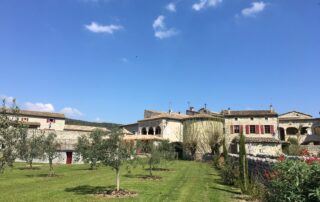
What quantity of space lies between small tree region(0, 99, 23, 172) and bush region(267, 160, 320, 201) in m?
7.08

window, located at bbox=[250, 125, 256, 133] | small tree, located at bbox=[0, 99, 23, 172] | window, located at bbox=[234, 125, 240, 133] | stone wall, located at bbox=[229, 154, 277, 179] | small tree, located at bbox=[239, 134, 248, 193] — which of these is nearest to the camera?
small tree, located at bbox=[0, 99, 23, 172]

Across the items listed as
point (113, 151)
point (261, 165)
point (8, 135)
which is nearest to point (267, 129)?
point (261, 165)

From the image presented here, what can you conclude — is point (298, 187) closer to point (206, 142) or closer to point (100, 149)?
point (100, 149)

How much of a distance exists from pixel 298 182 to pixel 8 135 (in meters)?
7.57

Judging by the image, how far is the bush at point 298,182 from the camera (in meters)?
6.56

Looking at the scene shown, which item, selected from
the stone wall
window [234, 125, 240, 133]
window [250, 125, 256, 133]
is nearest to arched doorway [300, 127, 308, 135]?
window [250, 125, 256, 133]

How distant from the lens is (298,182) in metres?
6.84

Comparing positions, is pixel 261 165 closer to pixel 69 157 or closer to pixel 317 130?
A: pixel 69 157

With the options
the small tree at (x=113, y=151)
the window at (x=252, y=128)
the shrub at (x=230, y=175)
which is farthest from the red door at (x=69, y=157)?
the small tree at (x=113, y=151)

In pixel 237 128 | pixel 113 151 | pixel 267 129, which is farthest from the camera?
pixel 237 128

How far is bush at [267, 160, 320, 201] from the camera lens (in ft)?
21.5

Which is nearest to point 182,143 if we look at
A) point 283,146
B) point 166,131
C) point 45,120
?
point 166,131

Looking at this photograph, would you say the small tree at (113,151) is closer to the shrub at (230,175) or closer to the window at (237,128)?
the shrub at (230,175)

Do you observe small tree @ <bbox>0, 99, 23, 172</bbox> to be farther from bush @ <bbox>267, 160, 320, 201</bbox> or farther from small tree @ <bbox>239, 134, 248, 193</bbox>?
small tree @ <bbox>239, 134, 248, 193</bbox>
